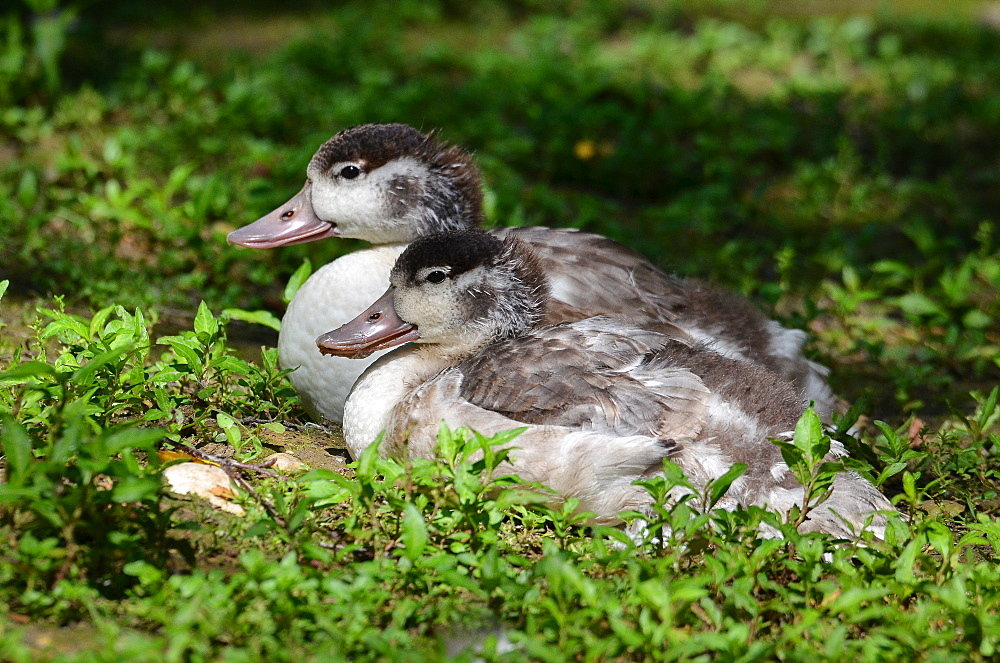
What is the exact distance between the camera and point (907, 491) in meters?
3.55

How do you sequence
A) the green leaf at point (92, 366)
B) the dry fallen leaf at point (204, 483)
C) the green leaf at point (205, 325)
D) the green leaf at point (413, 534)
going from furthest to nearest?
1. the green leaf at point (205, 325)
2. the dry fallen leaf at point (204, 483)
3. the green leaf at point (92, 366)
4. the green leaf at point (413, 534)

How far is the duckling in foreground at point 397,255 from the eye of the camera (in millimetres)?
4246

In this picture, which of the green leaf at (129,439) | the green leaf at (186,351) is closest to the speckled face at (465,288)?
the green leaf at (186,351)

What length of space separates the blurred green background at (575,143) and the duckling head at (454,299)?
1260 millimetres

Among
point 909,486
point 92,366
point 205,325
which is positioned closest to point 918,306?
point 909,486

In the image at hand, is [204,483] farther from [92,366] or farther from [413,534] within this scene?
[413,534]

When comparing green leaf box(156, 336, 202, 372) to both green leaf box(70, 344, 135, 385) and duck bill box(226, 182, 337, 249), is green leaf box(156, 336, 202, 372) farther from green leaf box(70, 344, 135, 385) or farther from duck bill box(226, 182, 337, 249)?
duck bill box(226, 182, 337, 249)

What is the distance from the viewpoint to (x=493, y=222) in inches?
233

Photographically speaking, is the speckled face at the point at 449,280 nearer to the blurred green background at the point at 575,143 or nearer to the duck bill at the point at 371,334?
the duck bill at the point at 371,334

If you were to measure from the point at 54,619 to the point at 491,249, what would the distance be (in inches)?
77.5

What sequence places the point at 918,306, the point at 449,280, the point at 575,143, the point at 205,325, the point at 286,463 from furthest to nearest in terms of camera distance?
the point at 575,143, the point at 918,306, the point at 205,325, the point at 449,280, the point at 286,463

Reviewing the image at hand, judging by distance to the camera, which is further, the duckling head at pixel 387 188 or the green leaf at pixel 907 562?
the duckling head at pixel 387 188

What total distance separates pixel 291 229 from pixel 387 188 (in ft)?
1.72

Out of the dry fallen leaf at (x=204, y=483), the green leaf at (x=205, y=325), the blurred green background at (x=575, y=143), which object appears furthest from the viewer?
the blurred green background at (x=575, y=143)
